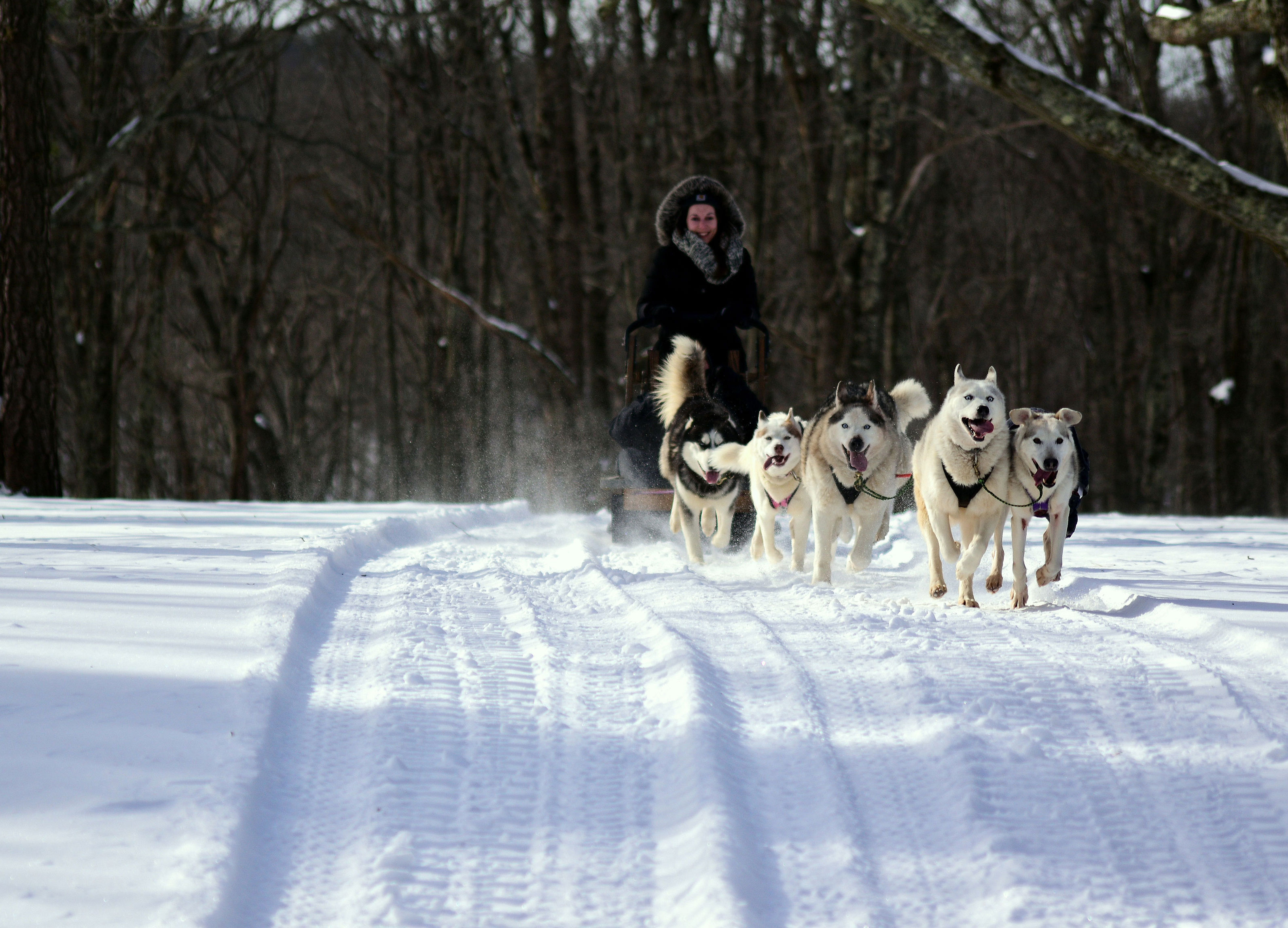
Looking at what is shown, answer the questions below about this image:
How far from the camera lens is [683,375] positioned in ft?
24.2

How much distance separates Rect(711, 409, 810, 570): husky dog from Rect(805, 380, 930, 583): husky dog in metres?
0.13

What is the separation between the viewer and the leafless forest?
596 inches

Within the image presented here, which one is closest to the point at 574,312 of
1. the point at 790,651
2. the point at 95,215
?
the point at 95,215

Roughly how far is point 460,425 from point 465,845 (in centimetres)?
2172

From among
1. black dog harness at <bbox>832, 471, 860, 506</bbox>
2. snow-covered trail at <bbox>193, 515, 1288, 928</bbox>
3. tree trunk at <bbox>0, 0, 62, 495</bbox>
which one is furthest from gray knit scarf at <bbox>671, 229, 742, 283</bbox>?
tree trunk at <bbox>0, 0, 62, 495</bbox>

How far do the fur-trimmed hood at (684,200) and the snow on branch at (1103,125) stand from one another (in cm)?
164

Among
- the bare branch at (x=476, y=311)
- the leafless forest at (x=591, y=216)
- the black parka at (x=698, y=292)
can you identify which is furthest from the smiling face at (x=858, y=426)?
the bare branch at (x=476, y=311)

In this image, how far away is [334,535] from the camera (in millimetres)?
7488

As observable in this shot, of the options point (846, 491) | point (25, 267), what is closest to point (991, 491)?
point (846, 491)

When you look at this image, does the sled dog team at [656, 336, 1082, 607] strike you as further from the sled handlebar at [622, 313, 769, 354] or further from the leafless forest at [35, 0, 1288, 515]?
the leafless forest at [35, 0, 1288, 515]

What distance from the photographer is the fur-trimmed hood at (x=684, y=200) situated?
849 centimetres

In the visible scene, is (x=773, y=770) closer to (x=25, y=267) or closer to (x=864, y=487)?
(x=864, y=487)

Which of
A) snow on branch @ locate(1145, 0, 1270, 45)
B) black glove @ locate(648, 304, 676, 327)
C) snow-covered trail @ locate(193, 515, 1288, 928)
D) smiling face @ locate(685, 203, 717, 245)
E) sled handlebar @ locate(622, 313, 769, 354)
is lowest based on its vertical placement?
snow-covered trail @ locate(193, 515, 1288, 928)

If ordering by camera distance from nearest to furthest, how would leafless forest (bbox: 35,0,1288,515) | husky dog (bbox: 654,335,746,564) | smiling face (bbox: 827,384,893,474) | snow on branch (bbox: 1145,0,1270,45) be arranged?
smiling face (bbox: 827,384,893,474) < husky dog (bbox: 654,335,746,564) < snow on branch (bbox: 1145,0,1270,45) < leafless forest (bbox: 35,0,1288,515)
